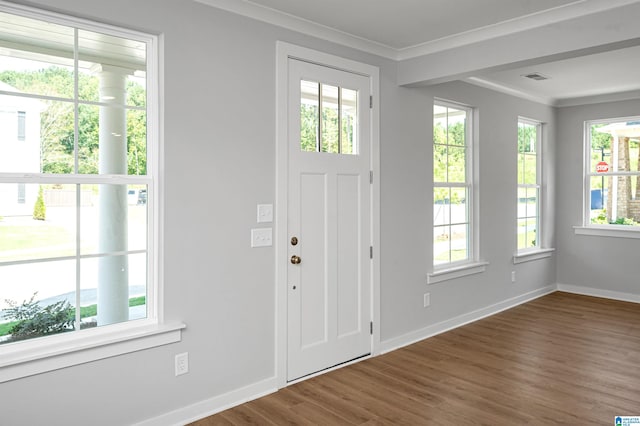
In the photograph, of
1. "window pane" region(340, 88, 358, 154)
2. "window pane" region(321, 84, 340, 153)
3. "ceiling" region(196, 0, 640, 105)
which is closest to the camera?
"ceiling" region(196, 0, 640, 105)

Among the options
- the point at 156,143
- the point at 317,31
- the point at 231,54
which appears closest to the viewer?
the point at 156,143

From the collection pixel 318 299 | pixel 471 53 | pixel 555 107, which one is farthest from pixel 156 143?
pixel 555 107

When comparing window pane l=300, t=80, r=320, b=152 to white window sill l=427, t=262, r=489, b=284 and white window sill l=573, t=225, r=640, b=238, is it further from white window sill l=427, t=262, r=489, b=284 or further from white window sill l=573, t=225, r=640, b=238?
white window sill l=573, t=225, r=640, b=238

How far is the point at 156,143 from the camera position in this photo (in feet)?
8.96

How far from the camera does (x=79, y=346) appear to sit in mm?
2396

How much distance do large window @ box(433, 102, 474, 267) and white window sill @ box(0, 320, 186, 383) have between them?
9.74ft

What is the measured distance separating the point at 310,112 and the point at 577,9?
1.91 meters

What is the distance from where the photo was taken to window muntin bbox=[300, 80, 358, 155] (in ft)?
11.5

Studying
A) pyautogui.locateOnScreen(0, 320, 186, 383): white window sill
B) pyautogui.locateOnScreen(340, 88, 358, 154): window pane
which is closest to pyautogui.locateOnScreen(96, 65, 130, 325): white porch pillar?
pyautogui.locateOnScreen(0, 320, 186, 383): white window sill

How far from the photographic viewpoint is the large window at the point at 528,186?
19.8ft

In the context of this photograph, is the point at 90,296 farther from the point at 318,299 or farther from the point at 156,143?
the point at 318,299

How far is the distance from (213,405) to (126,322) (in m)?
0.79

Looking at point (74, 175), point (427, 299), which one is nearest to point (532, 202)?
point (427, 299)

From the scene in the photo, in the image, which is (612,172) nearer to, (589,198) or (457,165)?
(589,198)
